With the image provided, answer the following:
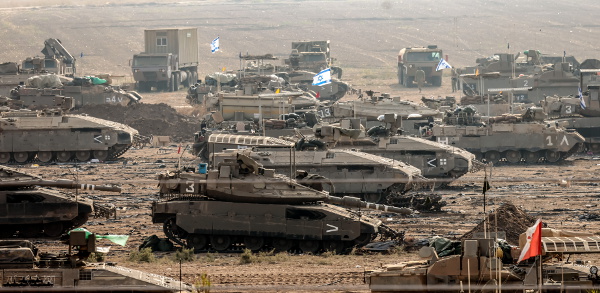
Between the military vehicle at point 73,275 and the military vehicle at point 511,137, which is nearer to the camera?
the military vehicle at point 73,275

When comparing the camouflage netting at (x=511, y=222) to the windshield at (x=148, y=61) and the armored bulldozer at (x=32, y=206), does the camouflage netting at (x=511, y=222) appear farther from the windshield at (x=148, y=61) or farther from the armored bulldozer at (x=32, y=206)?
the windshield at (x=148, y=61)

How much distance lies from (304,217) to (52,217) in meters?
5.99

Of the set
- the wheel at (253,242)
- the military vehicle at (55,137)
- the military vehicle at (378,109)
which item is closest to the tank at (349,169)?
the wheel at (253,242)

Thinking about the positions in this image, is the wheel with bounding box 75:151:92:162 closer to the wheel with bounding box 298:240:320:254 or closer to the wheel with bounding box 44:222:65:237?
the wheel with bounding box 44:222:65:237

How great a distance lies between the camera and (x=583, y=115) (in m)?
46.9

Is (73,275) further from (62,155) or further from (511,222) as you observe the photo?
(62,155)

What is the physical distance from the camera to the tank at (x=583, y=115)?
4631 cm

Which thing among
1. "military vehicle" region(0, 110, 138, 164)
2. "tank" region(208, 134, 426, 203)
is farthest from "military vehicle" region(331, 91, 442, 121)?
"tank" region(208, 134, 426, 203)

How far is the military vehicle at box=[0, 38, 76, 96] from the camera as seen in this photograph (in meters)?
59.3

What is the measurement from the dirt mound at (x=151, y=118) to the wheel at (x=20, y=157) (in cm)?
995

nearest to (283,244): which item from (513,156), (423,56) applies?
(513,156)

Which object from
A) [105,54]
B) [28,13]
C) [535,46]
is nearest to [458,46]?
[535,46]

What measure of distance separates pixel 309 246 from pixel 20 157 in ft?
68.8

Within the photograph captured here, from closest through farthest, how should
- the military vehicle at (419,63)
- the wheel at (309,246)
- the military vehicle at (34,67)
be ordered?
the wheel at (309,246), the military vehicle at (34,67), the military vehicle at (419,63)
